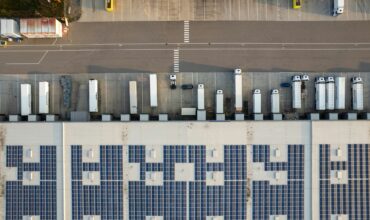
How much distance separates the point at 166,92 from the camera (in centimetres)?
5047

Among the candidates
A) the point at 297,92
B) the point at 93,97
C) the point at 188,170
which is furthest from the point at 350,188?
the point at 93,97

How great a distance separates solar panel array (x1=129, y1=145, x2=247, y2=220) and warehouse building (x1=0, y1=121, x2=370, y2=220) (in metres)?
0.13

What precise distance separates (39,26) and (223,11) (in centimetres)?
2641

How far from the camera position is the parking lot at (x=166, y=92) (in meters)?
50.2

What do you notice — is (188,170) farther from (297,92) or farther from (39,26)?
(39,26)

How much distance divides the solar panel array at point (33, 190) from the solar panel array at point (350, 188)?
35998 mm

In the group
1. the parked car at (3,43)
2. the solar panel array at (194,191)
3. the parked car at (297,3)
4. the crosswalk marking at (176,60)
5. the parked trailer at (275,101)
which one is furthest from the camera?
the parked car at (3,43)

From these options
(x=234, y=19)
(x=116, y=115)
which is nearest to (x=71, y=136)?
(x=116, y=115)

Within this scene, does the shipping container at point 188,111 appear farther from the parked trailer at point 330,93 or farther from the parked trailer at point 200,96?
the parked trailer at point 330,93

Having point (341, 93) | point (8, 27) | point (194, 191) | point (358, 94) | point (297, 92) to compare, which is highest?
point (8, 27)

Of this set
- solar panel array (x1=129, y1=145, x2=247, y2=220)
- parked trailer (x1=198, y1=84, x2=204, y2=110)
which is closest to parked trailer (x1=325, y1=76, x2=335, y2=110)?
solar panel array (x1=129, y1=145, x2=247, y2=220)

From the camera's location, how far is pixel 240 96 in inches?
1938

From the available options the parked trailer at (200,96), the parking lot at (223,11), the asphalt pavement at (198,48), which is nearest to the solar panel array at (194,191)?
the parked trailer at (200,96)

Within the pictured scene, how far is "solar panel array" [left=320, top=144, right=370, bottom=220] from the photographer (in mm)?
45781
